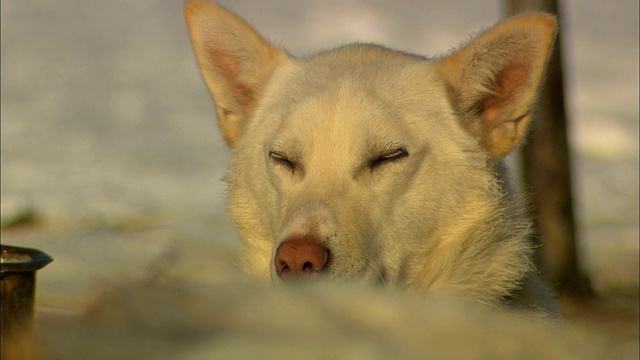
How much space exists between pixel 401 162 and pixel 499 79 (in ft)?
2.27

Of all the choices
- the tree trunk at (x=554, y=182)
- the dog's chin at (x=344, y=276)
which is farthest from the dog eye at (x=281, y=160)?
the tree trunk at (x=554, y=182)

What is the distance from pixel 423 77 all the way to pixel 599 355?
318cm

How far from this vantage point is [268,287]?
3.58ft

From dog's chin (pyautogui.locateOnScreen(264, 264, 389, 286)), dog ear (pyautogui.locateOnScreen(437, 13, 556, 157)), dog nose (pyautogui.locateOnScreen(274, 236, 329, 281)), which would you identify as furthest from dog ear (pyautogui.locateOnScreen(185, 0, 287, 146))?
dog nose (pyautogui.locateOnScreen(274, 236, 329, 281))

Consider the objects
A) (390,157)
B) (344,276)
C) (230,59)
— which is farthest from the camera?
(230,59)

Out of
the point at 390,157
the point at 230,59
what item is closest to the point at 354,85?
the point at 390,157

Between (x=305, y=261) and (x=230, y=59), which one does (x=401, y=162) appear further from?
(x=230, y=59)

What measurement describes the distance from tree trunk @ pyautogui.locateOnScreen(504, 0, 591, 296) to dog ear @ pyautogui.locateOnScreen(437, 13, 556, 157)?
713 cm

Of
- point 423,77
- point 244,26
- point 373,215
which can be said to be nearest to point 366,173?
point 373,215

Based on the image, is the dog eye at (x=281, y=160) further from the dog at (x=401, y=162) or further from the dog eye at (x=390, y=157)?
the dog eye at (x=390, y=157)

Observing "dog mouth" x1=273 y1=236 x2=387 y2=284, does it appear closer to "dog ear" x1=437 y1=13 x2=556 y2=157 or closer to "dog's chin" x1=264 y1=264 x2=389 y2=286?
"dog's chin" x1=264 y1=264 x2=389 y2=286

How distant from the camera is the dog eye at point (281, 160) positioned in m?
3.94

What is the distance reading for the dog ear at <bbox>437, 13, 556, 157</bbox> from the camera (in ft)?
13.1

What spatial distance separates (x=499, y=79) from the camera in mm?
4164
